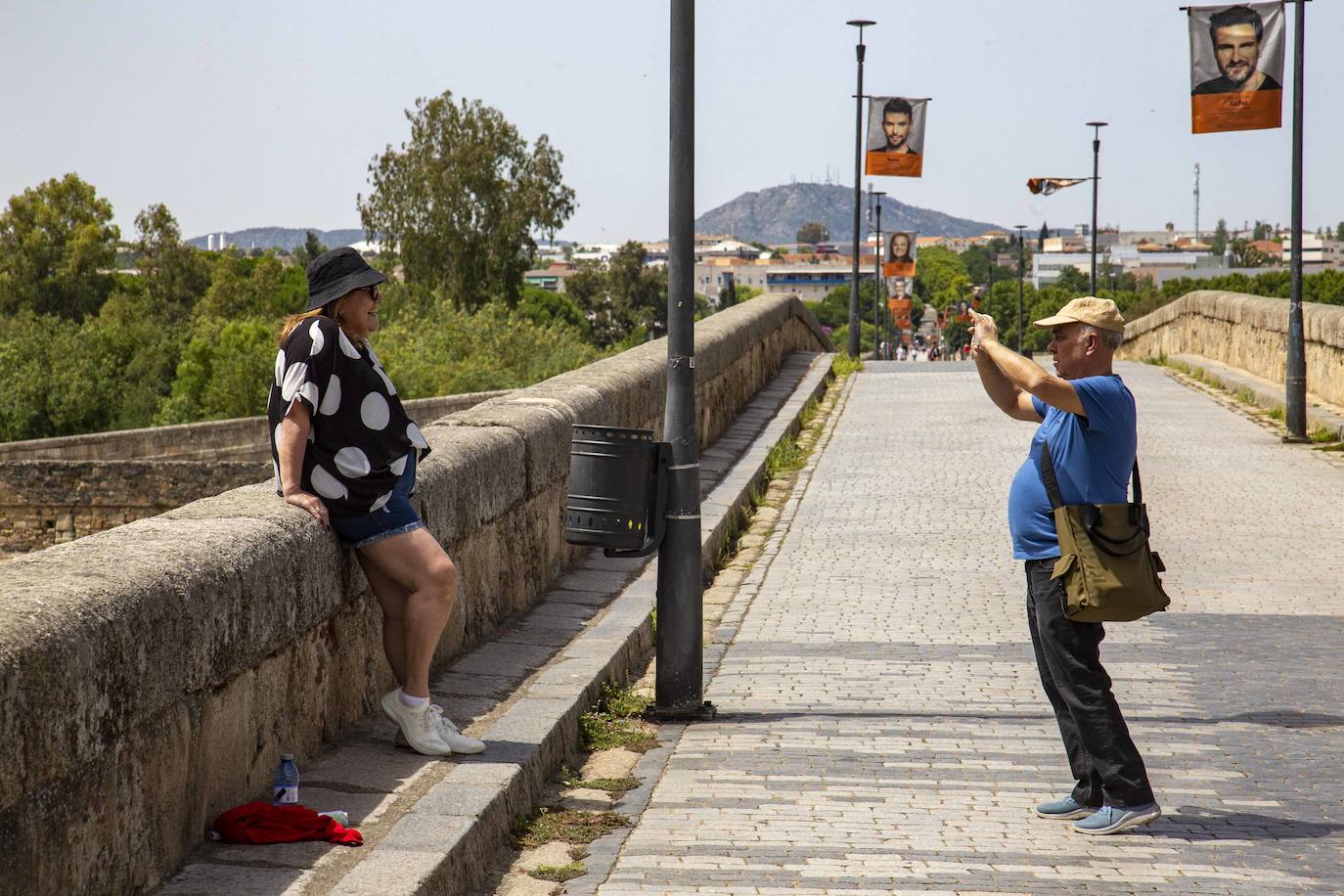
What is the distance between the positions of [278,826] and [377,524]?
114 centimetres

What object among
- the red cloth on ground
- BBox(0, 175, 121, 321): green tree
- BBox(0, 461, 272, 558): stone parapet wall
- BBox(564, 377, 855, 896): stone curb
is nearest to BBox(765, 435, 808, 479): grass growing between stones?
BBox(564, 377, 855, 896): stone curb

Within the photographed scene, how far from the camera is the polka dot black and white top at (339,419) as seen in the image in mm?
4879

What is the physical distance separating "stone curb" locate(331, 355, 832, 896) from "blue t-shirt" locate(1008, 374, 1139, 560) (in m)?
1.75

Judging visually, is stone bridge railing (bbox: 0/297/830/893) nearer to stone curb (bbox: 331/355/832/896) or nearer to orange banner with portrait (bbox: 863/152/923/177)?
stone curb (bbox: 331/355/832/896)

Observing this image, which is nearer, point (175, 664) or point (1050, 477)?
point (175, 664)

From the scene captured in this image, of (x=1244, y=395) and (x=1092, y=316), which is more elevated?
(x=1092, y=316)

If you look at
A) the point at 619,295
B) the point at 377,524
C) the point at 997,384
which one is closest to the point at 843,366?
the point at 997,384

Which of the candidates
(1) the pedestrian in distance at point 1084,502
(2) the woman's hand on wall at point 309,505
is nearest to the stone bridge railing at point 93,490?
(2) the woman's hand on wall at point 309,505

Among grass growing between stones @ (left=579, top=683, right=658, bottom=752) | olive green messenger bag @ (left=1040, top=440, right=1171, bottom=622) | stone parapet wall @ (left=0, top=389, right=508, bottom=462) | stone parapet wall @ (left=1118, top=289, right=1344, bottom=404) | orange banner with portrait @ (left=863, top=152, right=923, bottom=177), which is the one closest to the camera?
olive green messenger bag @ (left=1040, top=440, right=1171, bottom=622)

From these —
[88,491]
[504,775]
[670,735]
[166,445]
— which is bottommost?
[88,491]

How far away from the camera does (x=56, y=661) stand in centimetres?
322

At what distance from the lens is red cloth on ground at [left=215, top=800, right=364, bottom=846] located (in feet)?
13.5

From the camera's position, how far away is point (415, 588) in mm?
5066

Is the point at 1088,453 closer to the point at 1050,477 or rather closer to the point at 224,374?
the point at 1050,477
